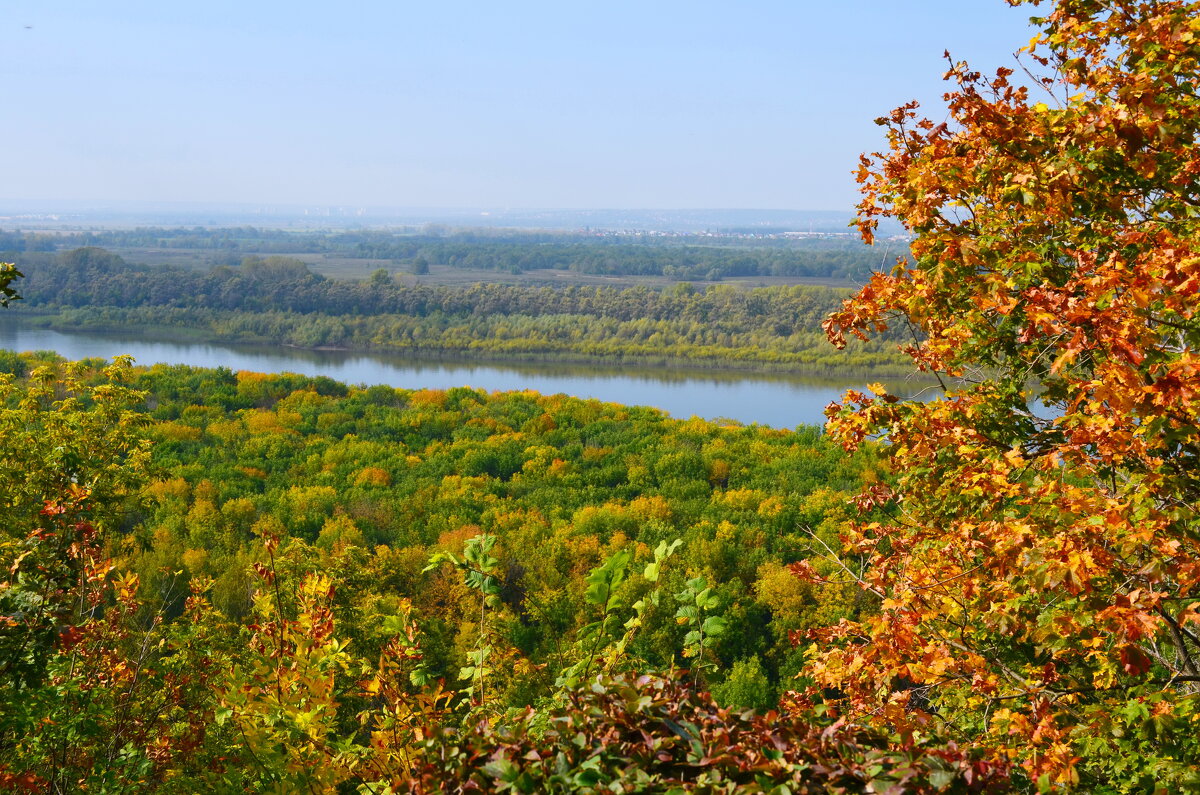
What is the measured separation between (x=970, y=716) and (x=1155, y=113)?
10.8 feet

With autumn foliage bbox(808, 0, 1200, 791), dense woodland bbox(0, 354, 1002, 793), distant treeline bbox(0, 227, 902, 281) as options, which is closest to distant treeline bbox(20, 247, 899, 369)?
distant treeline bbox(0, 227, 902, 281)

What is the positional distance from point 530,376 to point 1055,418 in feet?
121

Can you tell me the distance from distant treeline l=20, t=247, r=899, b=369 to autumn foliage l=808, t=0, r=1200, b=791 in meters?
A: 35.4

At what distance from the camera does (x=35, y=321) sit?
5184 centimetres

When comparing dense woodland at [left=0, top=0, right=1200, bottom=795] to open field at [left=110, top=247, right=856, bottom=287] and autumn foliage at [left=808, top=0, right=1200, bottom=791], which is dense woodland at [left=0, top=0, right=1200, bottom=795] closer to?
autumn foliage at [left=808, top=0, right=1200, bottom=791]

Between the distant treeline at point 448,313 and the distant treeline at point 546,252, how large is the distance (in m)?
15.0

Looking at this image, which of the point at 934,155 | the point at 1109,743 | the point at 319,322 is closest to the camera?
the point at 1109,743

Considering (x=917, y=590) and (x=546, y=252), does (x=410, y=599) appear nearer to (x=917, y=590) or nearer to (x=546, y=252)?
(x=917, y=590)

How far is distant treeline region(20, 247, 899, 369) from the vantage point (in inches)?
1802

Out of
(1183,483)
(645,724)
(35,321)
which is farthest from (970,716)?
(35,321)

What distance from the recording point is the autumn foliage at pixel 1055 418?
11.6 feet

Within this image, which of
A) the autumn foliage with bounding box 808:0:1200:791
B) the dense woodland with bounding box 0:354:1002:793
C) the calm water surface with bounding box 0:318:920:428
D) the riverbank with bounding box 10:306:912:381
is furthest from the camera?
the riverbank with bounding box 10:306:912:381

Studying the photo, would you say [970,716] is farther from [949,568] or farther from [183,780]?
[183,780]

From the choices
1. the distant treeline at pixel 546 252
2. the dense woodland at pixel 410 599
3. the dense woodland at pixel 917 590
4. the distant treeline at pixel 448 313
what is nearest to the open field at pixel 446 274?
the distant treeline at pixel 546 252
